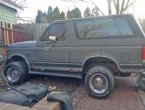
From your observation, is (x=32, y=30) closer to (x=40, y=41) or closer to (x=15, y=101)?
(x=40, y=41)

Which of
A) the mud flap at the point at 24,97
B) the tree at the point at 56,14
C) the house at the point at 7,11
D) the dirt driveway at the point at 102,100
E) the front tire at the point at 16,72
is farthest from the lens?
the tree at the point at 56,14

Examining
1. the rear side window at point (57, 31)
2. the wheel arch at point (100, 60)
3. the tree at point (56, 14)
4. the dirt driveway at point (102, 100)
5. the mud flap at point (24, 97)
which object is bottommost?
the dirt driveway at point (102, 100)

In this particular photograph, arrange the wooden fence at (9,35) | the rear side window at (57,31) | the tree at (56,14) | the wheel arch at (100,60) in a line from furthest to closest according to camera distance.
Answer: the tree at (56,14)
the wooden fence at (9,35)
the rear side window at (57,31)
the wheel arch at (100,60)

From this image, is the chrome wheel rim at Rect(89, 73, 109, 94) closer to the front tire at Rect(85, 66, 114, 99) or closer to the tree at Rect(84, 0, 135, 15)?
the front tire at Rect(85, 66, 114, 99)

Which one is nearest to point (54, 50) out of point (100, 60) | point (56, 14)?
point (100, 60)

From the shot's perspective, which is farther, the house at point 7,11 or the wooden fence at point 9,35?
the house at point 7,11

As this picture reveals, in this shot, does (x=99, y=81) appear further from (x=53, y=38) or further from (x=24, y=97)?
(x=24, y=97)

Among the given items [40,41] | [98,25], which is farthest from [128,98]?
[40,41]

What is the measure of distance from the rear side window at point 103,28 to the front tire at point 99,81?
0.92 meters

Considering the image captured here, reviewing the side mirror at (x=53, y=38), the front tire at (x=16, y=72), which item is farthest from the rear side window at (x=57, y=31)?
the front tire at (x=16, y=72)

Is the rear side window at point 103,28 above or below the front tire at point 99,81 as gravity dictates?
above

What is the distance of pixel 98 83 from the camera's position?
6344mm

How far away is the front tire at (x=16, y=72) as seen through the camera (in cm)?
754

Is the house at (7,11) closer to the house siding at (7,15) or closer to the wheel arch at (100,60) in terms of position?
the house siding at (7,15)
